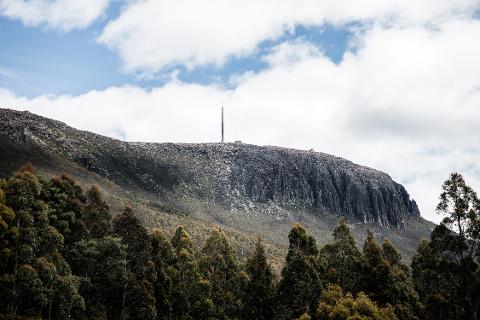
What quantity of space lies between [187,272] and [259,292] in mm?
8445

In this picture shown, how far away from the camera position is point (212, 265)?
58406 mm

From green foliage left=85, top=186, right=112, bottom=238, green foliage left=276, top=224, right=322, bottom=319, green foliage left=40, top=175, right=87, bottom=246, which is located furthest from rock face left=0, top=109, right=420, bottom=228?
green foliage left=276, top=224, right=322, bottom=319

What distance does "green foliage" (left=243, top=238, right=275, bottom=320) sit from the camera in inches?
2090

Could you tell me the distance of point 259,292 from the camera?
53.5m


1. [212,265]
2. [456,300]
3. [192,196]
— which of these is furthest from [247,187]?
[456,300]

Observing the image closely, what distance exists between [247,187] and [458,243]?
160202 millimetres

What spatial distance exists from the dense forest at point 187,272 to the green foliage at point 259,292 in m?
0.11

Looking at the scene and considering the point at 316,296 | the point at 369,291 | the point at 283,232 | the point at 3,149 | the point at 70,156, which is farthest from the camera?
A: the point at 283,232

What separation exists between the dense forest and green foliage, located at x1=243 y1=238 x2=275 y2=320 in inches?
4.4

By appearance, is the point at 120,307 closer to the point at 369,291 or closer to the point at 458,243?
the point at 369,291

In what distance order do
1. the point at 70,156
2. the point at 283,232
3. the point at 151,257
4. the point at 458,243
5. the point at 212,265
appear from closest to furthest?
the point at 458,243 → the point at 151,257 → the point at 212,265 → the point at 70,156 → the point at 283,232

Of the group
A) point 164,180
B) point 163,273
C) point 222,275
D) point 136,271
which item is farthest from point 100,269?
point 164,180

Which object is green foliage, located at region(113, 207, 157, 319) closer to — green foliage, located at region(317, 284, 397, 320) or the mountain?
green foliage, located at region(317, 284, 397, 320)

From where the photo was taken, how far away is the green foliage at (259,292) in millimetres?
53094
